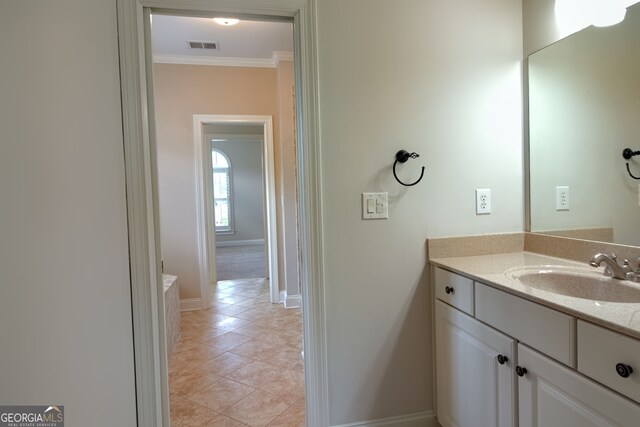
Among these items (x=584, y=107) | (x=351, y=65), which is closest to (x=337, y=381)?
(x=351, y=65)

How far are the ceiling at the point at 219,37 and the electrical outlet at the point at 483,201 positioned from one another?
5.94 feet

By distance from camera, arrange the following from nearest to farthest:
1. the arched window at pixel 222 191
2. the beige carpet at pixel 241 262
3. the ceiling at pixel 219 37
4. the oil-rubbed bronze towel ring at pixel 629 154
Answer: the oil-rubbed bronze towel ring at pixel 629 154, the ceiling at pixel 219 37, the beige carpet at pixel 241 262, the arched window at pixel 222 191

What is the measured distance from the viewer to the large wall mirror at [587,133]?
1.37 m

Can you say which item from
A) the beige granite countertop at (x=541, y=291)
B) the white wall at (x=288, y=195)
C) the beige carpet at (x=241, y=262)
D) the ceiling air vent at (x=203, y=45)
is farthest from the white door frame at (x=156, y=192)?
the beige carpet at (x=241, y=262)

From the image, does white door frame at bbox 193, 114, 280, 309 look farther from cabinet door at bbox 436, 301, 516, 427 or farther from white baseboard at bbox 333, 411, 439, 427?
cabinet door at bbox 436, 301, 516, 427

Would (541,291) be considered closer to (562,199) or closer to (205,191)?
(562,199)

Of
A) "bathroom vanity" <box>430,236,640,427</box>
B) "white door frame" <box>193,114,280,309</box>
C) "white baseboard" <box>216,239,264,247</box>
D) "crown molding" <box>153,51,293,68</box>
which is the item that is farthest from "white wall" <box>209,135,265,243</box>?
"bathroom vanity" <box>430,236,640,427</box>

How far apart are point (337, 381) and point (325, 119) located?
1.21 m

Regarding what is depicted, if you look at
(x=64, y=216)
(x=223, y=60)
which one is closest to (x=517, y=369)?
(x=64, y=216)

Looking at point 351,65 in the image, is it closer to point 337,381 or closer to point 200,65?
point 337,381

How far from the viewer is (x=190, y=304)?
3736 millimetres

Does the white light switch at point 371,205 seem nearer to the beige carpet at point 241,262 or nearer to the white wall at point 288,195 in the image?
the white wall at point 288,195

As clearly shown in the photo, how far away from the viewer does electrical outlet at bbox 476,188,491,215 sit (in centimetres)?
175

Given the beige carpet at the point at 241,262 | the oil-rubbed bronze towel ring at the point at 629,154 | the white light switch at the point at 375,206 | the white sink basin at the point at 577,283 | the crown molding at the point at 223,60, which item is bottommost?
the beige carpet at the point at 241,262
